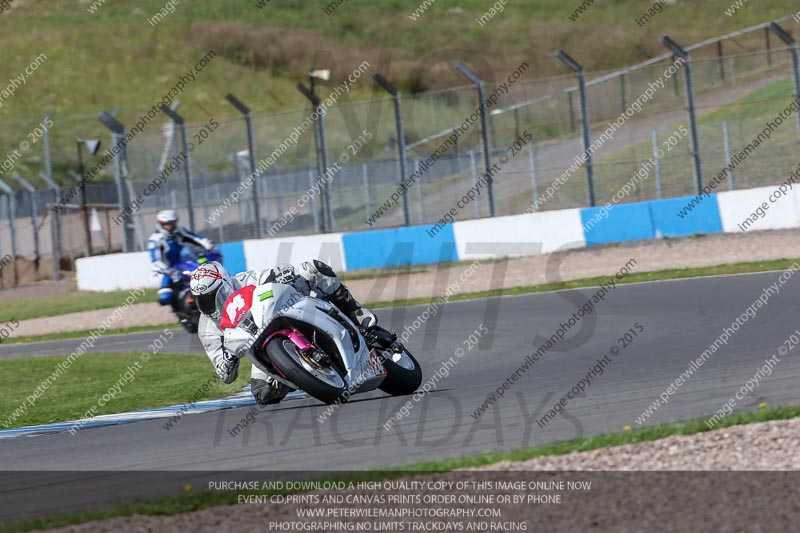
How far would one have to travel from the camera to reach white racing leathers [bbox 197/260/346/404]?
378 inches

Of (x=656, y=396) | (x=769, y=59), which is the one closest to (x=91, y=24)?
(x=769, y=59)

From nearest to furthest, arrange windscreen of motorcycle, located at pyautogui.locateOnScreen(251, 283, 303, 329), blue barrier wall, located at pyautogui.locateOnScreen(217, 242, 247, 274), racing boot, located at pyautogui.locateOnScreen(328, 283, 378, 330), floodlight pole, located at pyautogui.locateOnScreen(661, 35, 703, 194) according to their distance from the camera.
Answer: windscreen of motorcycle, located at pyautogui.locateOnScreen(251, 283, 303, 329) < racing boot, located at pyautogui.locateOnScreen(328, 283, 378, 330) < floodlight pole, located at pyautogui.locateOnScreen(661, 35, 703, 194) < blue barrier wall, located at pyautogui.locateOnScreen(217, 242, 247, 274)

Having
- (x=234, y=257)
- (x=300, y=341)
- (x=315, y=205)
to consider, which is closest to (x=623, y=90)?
(x=315, y=205)

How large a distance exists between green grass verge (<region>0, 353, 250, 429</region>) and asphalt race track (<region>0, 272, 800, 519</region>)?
5.29 feet

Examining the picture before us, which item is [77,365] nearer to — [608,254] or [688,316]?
[688,316]

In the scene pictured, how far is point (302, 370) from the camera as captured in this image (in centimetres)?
884

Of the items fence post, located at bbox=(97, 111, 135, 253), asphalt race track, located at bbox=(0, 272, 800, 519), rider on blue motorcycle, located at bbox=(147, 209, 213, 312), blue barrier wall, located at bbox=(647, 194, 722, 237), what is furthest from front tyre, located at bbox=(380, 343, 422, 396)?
fence post, located at bbox=(97, 111, 135, 253)

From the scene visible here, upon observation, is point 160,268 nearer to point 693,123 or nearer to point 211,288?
point 211,288

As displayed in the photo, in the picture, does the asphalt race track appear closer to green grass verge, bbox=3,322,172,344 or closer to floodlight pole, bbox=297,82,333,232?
green grass verge, bbox=3,322,172,344

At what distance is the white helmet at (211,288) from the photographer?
9.73 meters

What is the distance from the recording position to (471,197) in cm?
2664

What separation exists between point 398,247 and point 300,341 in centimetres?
1365

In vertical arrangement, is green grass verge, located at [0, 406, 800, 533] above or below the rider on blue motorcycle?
above

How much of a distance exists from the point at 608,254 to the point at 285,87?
33270 millimetres
